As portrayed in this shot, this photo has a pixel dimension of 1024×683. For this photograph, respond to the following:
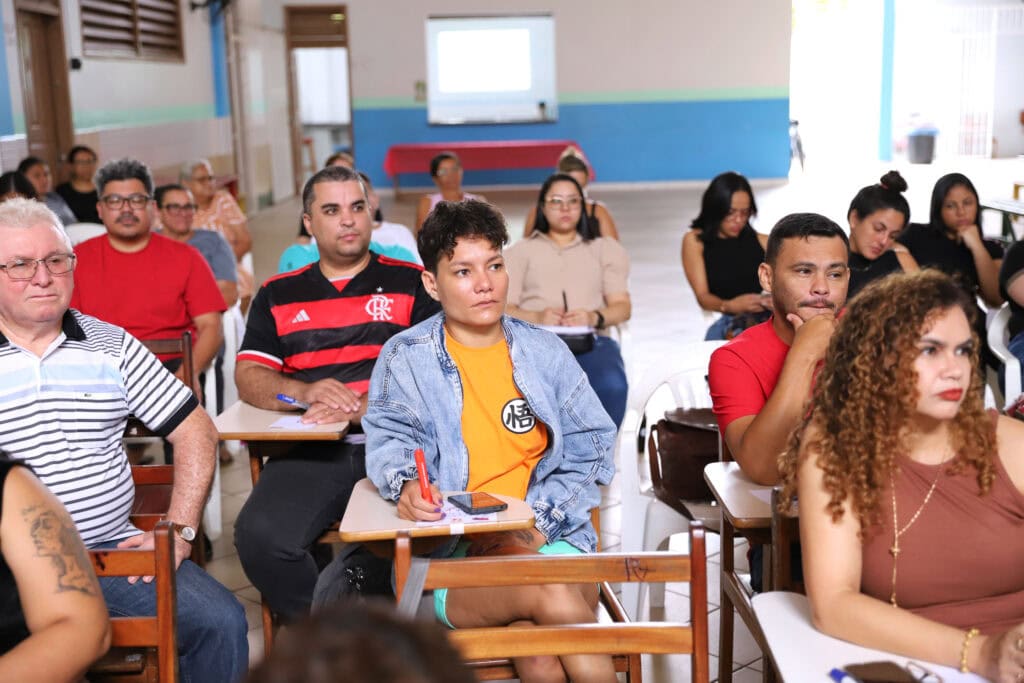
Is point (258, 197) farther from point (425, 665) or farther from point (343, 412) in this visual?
point (425, 665)

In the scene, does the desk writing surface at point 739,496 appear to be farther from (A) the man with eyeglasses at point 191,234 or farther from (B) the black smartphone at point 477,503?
(A) the man with eyeglasses at point 191,234

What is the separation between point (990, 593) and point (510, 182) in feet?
50.1

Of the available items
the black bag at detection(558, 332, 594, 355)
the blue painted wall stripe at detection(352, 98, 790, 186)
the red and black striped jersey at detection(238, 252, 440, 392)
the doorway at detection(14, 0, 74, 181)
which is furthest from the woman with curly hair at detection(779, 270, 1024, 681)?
the blue painted wall stripe at detection(352, 98, 790, 186)

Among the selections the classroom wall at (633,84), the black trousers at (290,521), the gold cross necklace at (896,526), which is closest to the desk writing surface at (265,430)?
the black trousers at (290,521)

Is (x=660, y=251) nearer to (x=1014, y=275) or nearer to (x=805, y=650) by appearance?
(x=1014, y=275)

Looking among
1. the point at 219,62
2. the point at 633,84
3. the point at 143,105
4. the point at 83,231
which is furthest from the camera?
the point at 633,84

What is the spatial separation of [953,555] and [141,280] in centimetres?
296

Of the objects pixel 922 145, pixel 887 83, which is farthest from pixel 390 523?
pixel 887 83

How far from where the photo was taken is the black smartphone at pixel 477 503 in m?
1.99

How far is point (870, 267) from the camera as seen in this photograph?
4.20 metres

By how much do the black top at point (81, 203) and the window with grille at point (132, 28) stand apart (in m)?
2.43

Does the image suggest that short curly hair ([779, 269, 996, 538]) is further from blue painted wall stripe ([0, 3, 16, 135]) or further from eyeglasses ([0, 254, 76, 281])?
blue painted wall stripe ([0, 3, 16, 135])

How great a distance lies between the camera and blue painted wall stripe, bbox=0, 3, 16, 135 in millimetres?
7426

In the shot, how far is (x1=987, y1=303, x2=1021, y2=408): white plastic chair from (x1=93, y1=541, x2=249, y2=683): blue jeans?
2.58 metres
